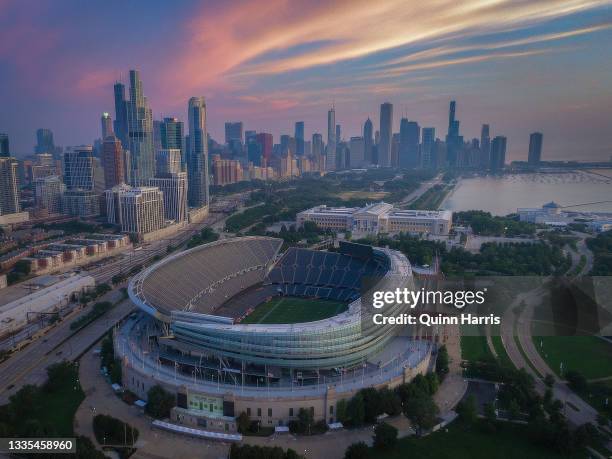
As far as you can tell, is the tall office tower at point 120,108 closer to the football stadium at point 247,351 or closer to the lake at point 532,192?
the lake at point 532,192

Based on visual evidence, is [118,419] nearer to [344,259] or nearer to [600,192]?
[344,259]

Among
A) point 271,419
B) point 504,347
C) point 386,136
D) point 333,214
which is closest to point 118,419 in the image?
point 271,419

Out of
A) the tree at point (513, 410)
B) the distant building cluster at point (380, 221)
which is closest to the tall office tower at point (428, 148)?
the distant building cluster at point (380, 221)

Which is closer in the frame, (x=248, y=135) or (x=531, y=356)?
(x=531, y=356)

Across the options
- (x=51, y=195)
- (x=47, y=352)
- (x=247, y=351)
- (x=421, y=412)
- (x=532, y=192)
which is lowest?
(x=47, y=352)

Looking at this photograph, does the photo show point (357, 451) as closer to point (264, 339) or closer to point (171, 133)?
point (264, 339)

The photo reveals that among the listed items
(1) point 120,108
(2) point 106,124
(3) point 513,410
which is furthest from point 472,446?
(2) point 106,124
